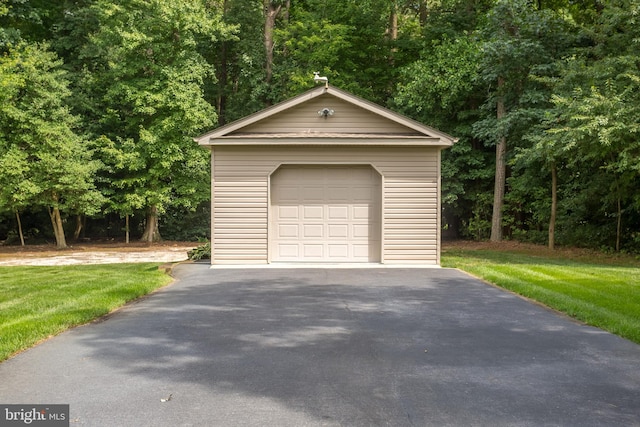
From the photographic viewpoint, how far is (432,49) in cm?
2586

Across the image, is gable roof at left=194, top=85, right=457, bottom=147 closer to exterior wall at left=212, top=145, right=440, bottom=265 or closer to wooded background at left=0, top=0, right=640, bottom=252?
exterior wall at left=212, top=145, right=440, bottom=265

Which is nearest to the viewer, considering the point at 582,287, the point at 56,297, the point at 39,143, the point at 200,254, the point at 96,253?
the point at 56,297

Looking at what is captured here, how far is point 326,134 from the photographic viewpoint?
44.2ft

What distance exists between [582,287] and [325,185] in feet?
20.5

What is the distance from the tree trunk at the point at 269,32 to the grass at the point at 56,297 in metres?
17.5

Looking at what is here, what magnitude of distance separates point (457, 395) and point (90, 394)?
2957 millimetres

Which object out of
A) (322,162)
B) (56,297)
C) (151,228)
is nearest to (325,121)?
(322,162)

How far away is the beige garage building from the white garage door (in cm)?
2

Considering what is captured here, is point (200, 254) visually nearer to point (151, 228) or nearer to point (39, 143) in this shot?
point (39, 143)

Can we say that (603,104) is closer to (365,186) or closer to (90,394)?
(365,186)

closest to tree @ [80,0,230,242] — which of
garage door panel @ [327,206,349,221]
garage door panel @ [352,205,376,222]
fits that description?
garage door panel @ [327,206,349,221]

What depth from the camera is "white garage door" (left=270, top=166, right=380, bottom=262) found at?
1366cm

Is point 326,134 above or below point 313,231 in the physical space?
above

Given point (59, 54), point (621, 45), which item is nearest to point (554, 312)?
point (621, 45)
